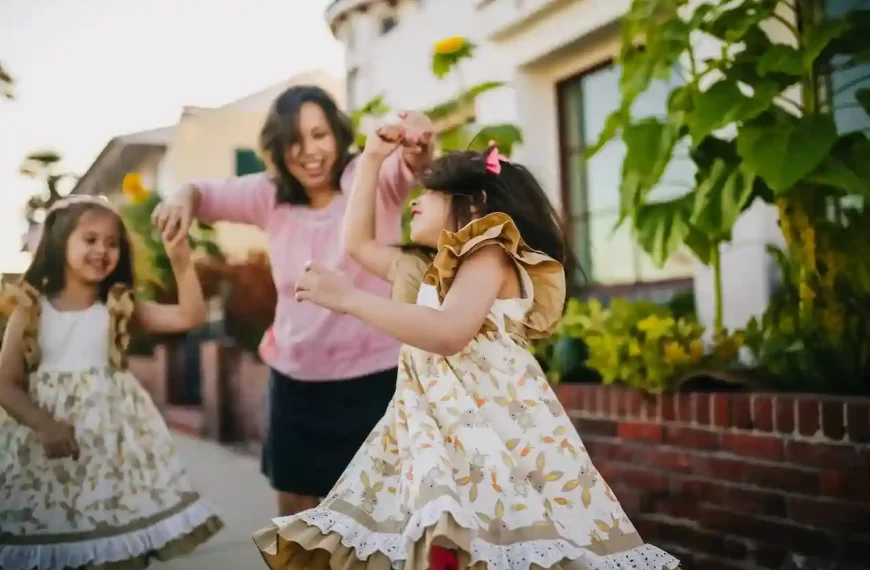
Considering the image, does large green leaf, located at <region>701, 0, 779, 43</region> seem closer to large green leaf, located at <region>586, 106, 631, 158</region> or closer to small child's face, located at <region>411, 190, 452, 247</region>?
large green leaf, located at <region>586, 106, 631, 158</region>

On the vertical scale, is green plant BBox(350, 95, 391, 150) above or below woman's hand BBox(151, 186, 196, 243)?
above

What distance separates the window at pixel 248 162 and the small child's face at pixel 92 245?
0.23m

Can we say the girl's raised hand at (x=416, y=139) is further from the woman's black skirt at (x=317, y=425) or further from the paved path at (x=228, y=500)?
the paved path at (x=228, y=500)

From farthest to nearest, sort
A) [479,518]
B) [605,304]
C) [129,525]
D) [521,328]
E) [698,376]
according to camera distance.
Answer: [605,304] < [698,376] < [129,525] < [521,328] < [479,518]

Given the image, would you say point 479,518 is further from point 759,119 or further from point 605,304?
point 605,304

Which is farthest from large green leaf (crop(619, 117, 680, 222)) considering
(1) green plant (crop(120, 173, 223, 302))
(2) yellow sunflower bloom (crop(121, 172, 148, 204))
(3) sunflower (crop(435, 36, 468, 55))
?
(2) yellow sunflower bloom (crop(121, 172, 148, 204))

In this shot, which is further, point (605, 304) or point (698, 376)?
point (605, 304)

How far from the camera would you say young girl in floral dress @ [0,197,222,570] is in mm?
1482

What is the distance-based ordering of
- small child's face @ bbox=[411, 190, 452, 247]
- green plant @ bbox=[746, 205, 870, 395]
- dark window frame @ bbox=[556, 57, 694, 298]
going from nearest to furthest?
small child's face @ bbox=[411, 190, 452, 247] < green plant @ bbox=[746, 205, 870, 395] < dark window frame @ bbox=[556, 57, 694, 298]

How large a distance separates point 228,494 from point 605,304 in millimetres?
1123

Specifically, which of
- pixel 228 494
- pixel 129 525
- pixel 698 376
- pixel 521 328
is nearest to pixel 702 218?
pixel 698 376

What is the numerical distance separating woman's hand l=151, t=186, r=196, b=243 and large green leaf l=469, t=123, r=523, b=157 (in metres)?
0.63

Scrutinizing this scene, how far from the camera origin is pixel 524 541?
1080 mm

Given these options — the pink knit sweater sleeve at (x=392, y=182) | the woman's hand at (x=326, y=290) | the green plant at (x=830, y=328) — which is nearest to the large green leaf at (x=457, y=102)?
the pink knit sweater sleeve at (x=392, y=182)
